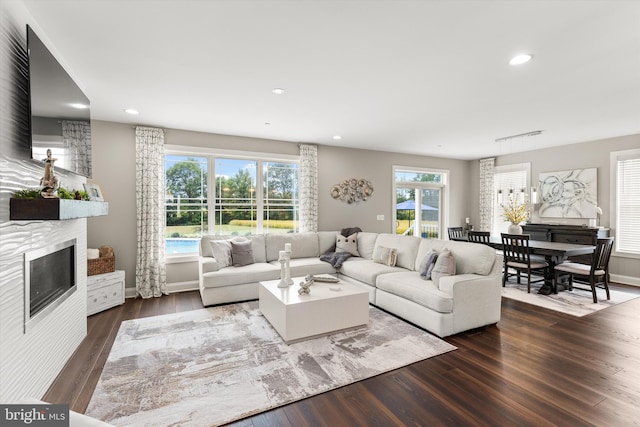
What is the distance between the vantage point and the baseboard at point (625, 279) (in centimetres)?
508

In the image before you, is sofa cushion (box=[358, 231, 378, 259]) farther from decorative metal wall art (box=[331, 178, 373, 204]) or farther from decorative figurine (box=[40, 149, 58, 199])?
decorative figurine (box=[40, 149, 58, 199])

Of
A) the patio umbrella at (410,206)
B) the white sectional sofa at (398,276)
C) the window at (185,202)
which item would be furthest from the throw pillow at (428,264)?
the window at (185,202)

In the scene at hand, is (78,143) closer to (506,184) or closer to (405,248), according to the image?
(405,248)

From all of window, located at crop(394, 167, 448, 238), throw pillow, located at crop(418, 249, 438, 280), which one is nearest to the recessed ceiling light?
throw pillow, located at crop(418, 249, 438, 280)

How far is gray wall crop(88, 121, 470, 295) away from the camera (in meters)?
4.34

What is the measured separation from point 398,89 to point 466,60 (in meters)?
0.78

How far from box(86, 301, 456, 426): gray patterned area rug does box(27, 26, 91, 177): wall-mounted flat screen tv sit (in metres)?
1.75

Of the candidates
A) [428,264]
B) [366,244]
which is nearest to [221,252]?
[366,244]

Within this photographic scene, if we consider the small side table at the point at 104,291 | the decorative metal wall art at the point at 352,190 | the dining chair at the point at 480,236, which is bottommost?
the small side table at the point at 104,291

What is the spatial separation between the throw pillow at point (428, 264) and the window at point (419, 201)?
333 centimetres

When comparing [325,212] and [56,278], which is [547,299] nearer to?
[325,212]

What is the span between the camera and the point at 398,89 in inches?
127

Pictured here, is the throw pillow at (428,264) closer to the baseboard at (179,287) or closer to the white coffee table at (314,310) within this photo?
the white coffee table at (314,310)

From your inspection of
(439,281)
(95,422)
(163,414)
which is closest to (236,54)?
(95,422)
